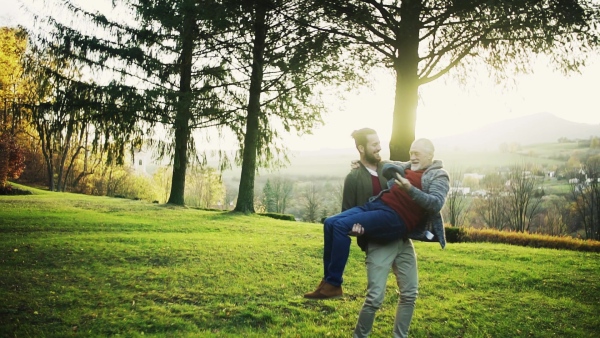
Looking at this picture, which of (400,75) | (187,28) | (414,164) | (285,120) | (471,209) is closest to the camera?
(414,164)

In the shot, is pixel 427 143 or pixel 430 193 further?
pixel 427 143

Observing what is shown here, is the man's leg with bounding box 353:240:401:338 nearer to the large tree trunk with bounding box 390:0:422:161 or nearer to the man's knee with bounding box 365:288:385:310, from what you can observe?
the man's knee with bounding box 365:288:385:310

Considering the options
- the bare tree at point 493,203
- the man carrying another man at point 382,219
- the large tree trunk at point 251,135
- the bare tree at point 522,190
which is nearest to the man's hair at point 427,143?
the man carrying another man at point 382,219

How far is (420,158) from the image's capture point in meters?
3.58

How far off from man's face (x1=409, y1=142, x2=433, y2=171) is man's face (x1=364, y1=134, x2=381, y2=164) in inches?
12.8

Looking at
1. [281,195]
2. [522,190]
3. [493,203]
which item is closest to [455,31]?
[522,190]

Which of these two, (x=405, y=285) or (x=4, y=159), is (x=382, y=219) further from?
(x=4, y=159)

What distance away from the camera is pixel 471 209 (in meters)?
55.4

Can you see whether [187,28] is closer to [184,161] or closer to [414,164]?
[184,161]

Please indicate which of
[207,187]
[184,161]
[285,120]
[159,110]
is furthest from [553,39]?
[207,187]

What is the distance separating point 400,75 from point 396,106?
839mm

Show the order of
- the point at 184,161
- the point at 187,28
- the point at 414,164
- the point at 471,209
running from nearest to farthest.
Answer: the point at 414,164, the point at 187,28, the point at 184,161, the point at 471,209

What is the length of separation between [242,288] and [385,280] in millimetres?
3558

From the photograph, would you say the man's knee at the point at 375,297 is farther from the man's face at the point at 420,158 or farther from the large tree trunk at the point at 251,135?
the large tree trunk at the point at 251,135
